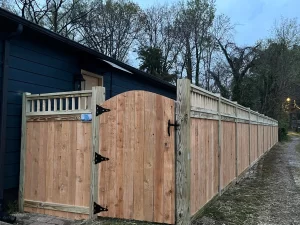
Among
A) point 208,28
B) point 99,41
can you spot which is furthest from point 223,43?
point 99,41

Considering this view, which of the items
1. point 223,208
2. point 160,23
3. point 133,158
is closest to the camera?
point 133,158

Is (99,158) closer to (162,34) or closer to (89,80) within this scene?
(89,80)

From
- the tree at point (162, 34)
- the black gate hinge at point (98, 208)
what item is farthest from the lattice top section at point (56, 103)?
the tree at point (162, 34)

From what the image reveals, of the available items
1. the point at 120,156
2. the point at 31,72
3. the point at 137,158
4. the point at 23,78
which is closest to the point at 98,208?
the point at 120,156

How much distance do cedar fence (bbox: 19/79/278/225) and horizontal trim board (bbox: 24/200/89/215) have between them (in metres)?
0.01

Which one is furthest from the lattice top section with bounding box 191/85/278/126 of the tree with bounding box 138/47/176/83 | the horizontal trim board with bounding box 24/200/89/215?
the tree with bounding box 138/47/176/83

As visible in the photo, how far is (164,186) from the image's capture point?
12.5ft

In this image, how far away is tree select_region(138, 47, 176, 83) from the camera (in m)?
23.6

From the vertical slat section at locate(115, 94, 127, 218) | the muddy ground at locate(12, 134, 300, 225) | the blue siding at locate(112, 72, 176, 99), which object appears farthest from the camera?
the blue siding at locate(112, 72, 176, 99)

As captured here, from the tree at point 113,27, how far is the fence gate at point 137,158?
19.3 m

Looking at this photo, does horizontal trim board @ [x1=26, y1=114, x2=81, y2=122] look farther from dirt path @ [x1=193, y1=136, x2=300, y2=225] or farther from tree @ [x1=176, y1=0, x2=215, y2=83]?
tree @ [x1=176, y1=0, x2=215, y2=83]

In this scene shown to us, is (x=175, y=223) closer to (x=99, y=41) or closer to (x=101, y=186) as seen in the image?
(x=101, y=186)

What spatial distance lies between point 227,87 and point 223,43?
13.6 ft

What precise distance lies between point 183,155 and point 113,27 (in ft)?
70.9
